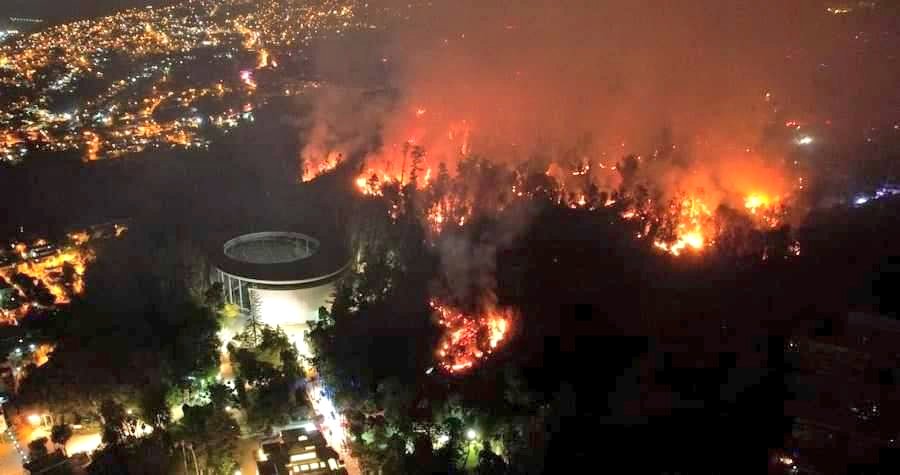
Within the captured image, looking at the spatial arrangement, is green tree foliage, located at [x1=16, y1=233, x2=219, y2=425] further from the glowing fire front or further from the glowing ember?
the glowing ember

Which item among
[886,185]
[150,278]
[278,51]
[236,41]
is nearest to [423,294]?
[150,278]

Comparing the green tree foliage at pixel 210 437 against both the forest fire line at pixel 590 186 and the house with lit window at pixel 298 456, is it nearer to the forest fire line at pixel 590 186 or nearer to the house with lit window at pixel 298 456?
the house with lit window at pixel 298 456

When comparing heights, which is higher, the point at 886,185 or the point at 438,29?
the point at 438,29

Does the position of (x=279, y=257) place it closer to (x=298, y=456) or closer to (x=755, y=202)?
(x=298, y=456)

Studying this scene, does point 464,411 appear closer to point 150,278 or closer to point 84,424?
point 84,424

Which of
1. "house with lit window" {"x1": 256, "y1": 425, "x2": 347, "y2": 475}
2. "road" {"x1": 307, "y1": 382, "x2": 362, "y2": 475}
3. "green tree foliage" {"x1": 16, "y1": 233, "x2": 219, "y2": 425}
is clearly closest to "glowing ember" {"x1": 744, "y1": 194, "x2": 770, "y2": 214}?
"road" {"x1": 307, "y1": 382, "x2": 362, "y2": 475}

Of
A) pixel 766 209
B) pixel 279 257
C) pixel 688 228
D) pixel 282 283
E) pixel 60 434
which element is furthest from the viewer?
pixel 766 209

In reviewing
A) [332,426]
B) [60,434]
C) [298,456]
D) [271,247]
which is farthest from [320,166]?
[298,456]
